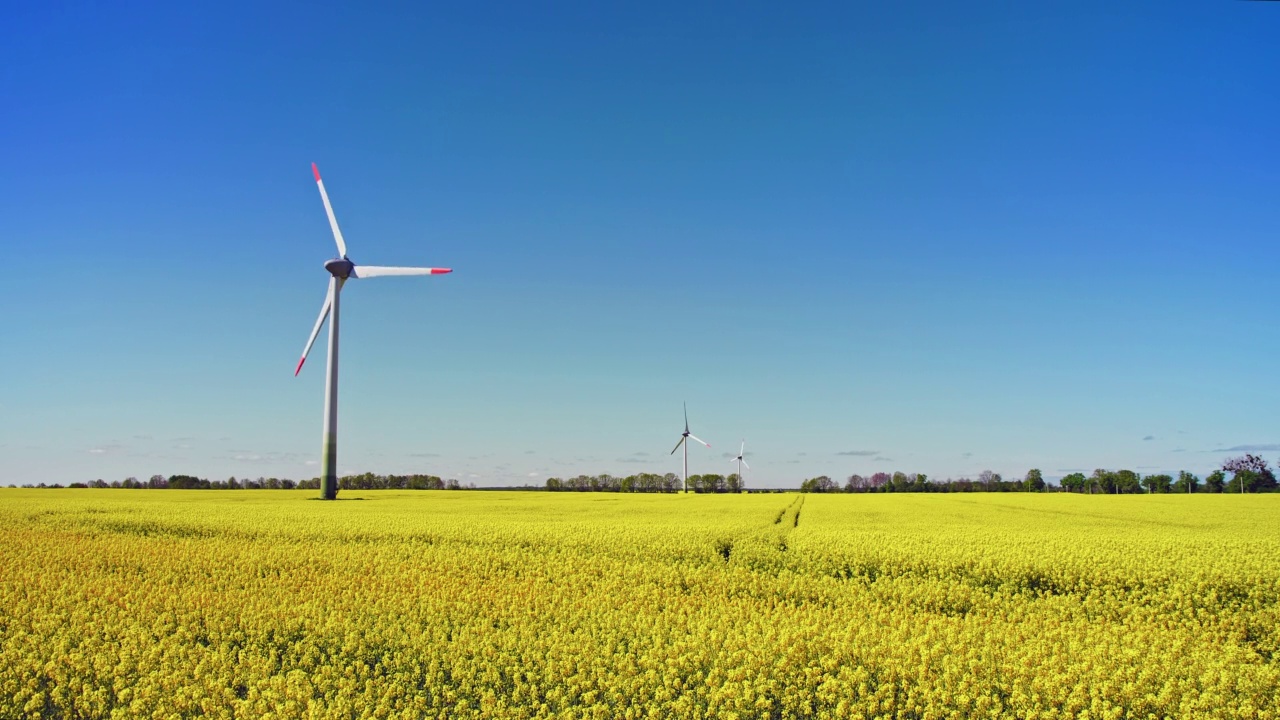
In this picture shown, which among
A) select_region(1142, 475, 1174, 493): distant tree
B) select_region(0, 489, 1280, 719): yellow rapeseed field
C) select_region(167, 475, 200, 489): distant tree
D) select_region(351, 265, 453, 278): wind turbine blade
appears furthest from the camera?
select_region(1142, 475, 1174, 493): distant tree

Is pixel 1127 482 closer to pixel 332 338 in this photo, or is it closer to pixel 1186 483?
pixel 1186 483

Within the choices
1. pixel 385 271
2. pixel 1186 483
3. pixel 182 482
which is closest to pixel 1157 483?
pixel 1186 483

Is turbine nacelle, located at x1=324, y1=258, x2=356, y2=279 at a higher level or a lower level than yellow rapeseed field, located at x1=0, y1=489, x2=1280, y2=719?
higher

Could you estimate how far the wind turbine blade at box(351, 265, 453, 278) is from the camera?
69.0 meters

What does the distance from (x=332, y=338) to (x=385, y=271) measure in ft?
31.9

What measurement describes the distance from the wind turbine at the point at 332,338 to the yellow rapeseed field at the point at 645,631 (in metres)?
51.4

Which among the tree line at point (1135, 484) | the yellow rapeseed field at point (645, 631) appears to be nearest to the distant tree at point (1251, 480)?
the tree line at point (1135, 484)

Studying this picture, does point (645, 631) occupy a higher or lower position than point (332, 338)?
lower

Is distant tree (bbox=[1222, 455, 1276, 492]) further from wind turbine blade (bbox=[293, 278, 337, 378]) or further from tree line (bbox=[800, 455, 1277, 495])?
wind turbine blade (bbox=[293, 278, 337, 378])

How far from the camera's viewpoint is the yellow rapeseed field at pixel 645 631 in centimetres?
1077

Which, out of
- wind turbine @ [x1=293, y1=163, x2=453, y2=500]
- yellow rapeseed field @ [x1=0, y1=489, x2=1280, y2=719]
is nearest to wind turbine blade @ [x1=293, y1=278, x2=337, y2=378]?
wind turbine @ [x1=293, y1=163, x2=453, y2=500]

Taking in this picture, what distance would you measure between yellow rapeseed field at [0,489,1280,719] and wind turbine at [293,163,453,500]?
51431 mm

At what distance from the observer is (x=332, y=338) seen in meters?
77.3

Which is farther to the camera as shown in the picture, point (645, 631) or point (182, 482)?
point (182, 482)
